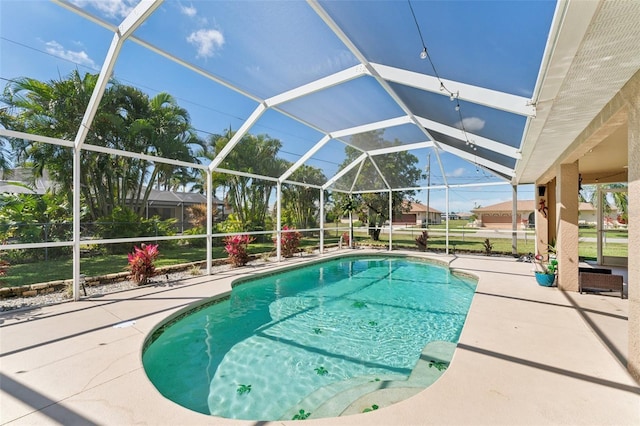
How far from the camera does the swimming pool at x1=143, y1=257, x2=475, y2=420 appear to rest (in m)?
3.34

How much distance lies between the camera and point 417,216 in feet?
97.2

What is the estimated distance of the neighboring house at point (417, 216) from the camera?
A: 788 inches

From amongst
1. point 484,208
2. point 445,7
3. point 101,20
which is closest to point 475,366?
point 445,7

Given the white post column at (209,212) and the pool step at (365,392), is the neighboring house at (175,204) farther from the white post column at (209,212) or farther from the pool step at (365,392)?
the pool step at (365,392)

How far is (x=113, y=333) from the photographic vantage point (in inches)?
164

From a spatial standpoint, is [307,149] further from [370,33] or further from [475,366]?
[475,366]

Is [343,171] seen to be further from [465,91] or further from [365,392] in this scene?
[365,392]

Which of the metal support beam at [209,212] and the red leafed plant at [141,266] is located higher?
the metal support beam at [209,212]

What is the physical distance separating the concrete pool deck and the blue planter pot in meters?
1.10

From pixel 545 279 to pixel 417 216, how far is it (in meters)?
23.4

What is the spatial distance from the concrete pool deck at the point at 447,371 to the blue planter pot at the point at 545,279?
1097mm

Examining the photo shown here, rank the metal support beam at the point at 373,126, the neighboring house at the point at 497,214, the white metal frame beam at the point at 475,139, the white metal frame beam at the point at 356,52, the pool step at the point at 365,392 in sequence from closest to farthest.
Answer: the pool step at the point at 365,392 → the white metal frame beam at the point at 356,52 → the white metal frame beam at the point at 475,139 → the metal support beam at the point at 373,126 → the neighboring house at the point at 497,214

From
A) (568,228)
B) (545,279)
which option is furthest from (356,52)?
(545,279)

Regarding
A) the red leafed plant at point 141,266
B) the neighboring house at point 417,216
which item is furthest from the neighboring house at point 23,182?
the neighboring house at point 417,216
